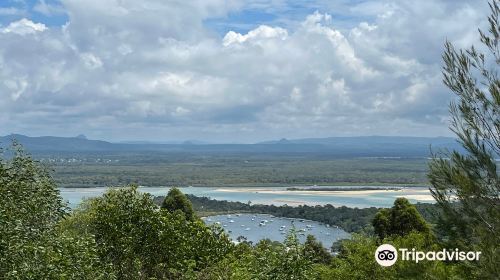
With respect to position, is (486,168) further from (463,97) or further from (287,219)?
(287,219)

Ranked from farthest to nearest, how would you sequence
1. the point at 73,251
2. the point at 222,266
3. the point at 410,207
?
the point at 410,207 < the point at 222,266 < the point at 73,251

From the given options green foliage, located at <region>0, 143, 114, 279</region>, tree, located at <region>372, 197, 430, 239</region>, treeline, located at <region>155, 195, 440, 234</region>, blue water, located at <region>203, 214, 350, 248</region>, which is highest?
green foliage, located at <region>0, 143, 114, 279</region>

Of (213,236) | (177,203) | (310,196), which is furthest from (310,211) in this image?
(213,236)

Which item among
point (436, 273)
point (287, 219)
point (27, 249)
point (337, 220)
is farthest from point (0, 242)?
point (287, 219)

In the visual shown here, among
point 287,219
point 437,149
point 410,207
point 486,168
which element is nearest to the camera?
point 486,168

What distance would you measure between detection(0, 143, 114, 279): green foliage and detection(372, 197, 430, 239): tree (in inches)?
827

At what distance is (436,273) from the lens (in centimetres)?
1666

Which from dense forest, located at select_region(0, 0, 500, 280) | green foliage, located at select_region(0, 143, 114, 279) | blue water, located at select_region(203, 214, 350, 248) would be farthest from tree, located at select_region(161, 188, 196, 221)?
blue water, located at select_region(203, 214, 350, 248)

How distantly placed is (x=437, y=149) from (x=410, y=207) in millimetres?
23708

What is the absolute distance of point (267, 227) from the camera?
110m

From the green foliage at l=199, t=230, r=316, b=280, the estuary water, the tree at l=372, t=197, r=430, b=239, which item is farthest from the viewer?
the estuary water

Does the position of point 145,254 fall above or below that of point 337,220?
above

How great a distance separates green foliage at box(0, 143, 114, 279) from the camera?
12.5m

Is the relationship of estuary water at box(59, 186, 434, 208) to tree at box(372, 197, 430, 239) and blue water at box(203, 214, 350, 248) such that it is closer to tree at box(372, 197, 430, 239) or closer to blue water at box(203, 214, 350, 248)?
blue water at box(203, 214, 350, 248)
